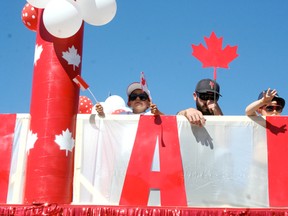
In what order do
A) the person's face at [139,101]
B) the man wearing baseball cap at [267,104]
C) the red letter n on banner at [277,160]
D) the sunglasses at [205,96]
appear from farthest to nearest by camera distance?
1. the person's face at [139,101]
2. the sunglasses at [205,96]
3. the red letter n on banner at [277,160]
4. the man wearing baseball cap at [267,104]

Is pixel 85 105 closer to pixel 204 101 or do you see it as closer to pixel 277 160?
pixel 204 101

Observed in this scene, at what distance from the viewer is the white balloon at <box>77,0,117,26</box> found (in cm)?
486

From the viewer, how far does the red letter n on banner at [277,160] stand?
4571mm

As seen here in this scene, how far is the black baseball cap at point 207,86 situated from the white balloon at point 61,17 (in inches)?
51.9

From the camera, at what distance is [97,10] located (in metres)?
4.88

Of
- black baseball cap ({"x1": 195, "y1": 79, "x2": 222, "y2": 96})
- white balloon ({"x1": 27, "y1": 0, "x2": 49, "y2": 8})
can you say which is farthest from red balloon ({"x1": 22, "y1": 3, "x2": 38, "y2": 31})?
black baseball cap ({"x1": 195, "y1": 79, "x2": 222, "y2": 96})

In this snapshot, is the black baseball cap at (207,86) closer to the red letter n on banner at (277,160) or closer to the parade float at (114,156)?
the parade float at (114,156)

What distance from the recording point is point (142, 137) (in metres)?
4.79

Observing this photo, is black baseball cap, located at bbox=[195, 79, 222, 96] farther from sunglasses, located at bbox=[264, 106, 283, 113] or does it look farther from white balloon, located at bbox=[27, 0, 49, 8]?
white balloon, located at bbox=[27, 0, 49, 8]

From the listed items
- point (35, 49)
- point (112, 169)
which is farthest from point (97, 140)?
point (35, 49)

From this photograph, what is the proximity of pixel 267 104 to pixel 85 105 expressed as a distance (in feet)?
12.6

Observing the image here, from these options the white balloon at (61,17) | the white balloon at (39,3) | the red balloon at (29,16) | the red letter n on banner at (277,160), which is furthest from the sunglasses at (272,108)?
the red balloon at (29,16)

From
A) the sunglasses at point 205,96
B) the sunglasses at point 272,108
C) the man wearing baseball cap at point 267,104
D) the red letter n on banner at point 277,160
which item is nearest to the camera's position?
the man wearing baseball cap at point 267,104

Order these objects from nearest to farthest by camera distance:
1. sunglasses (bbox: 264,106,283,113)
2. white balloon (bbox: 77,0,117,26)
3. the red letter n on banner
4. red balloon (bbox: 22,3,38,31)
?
the red letter n on banner < white balloon (bbox: 77,0,117,26) < sunglasses (bbox: 264,106,283,113) < red balloon (bbox: 22,3,38,31)
